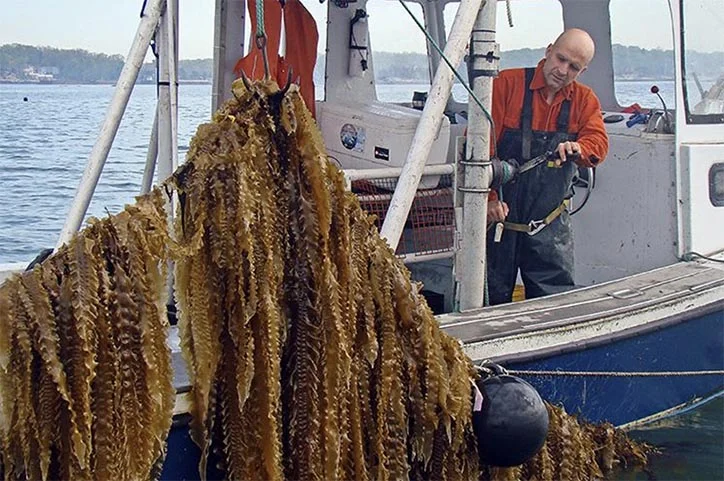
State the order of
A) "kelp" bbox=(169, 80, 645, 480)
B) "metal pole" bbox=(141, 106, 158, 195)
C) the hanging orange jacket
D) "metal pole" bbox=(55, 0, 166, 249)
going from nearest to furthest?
"kelp" bbox=(169, 80, 645, 480), "metal pole" bbox=(55, 0, 166, 249), "metal pole" bbox=(141, 106, 158, 195), the hanging orange jacket

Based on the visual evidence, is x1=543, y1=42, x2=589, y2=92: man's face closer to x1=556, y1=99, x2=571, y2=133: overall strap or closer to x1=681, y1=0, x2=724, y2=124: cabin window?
x1=556, y1=99, x2=571, y2=133: overall strap

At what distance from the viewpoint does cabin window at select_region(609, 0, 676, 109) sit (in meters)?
6.36

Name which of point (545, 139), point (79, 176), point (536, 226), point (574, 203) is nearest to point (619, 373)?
point (536, 226)

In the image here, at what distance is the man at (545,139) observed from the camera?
5480 mm

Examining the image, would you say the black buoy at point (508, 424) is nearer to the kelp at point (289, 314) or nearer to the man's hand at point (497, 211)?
the kelp at point (289, 314)

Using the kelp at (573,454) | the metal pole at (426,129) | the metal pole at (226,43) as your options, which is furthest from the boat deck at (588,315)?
the metal pole at (226,43)

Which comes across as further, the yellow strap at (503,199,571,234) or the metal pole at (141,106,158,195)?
the yellow strap at (503,199,571,234)

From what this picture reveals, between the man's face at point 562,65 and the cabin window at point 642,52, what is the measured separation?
958 mm

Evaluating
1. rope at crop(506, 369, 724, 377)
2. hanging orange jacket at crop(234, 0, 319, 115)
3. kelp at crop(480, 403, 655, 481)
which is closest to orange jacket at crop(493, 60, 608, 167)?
hanging orange jacket at crop(234, 0, 319, 115)

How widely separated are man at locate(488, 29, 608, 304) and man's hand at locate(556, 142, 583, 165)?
95 millimetres

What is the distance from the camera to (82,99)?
47.4 metres

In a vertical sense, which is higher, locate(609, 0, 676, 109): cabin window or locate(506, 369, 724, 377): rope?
locate(609, 0, 676, 109): cabin window

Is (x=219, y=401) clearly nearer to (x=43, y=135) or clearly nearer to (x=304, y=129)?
(x=304, y=129)

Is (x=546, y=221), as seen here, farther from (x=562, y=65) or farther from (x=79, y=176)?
(x=79, y=176)
